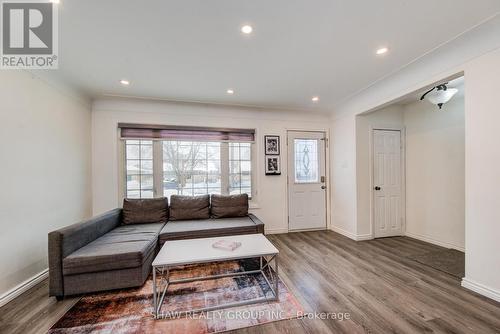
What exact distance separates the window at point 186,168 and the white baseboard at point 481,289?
305 centimetres

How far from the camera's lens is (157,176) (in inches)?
144

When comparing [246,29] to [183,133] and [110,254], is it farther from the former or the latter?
[110,254]

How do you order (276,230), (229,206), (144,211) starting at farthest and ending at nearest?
(276,230)
(229,206)
(144,211)

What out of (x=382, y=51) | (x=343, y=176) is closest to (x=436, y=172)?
(x=343, y=176)

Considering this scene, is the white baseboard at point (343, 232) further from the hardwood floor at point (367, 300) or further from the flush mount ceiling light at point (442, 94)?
the flush mount ceiling light at point (442, 94)

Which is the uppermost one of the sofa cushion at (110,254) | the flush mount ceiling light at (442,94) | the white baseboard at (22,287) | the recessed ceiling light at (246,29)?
the recessed ceiling light at (246,29)

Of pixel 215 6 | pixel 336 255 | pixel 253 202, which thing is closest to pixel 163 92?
pixel 215 6

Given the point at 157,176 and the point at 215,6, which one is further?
the point at 157,176

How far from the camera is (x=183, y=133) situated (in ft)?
12.2

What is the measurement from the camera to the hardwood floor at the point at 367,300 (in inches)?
63.4

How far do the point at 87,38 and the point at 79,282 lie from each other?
2.34m

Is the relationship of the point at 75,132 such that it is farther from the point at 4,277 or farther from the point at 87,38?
the point at 4,277

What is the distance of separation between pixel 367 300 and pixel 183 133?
348cm

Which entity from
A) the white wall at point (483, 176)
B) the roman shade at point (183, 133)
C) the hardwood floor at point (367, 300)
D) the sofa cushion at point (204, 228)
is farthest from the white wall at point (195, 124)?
the white wall at point (483, 176)
